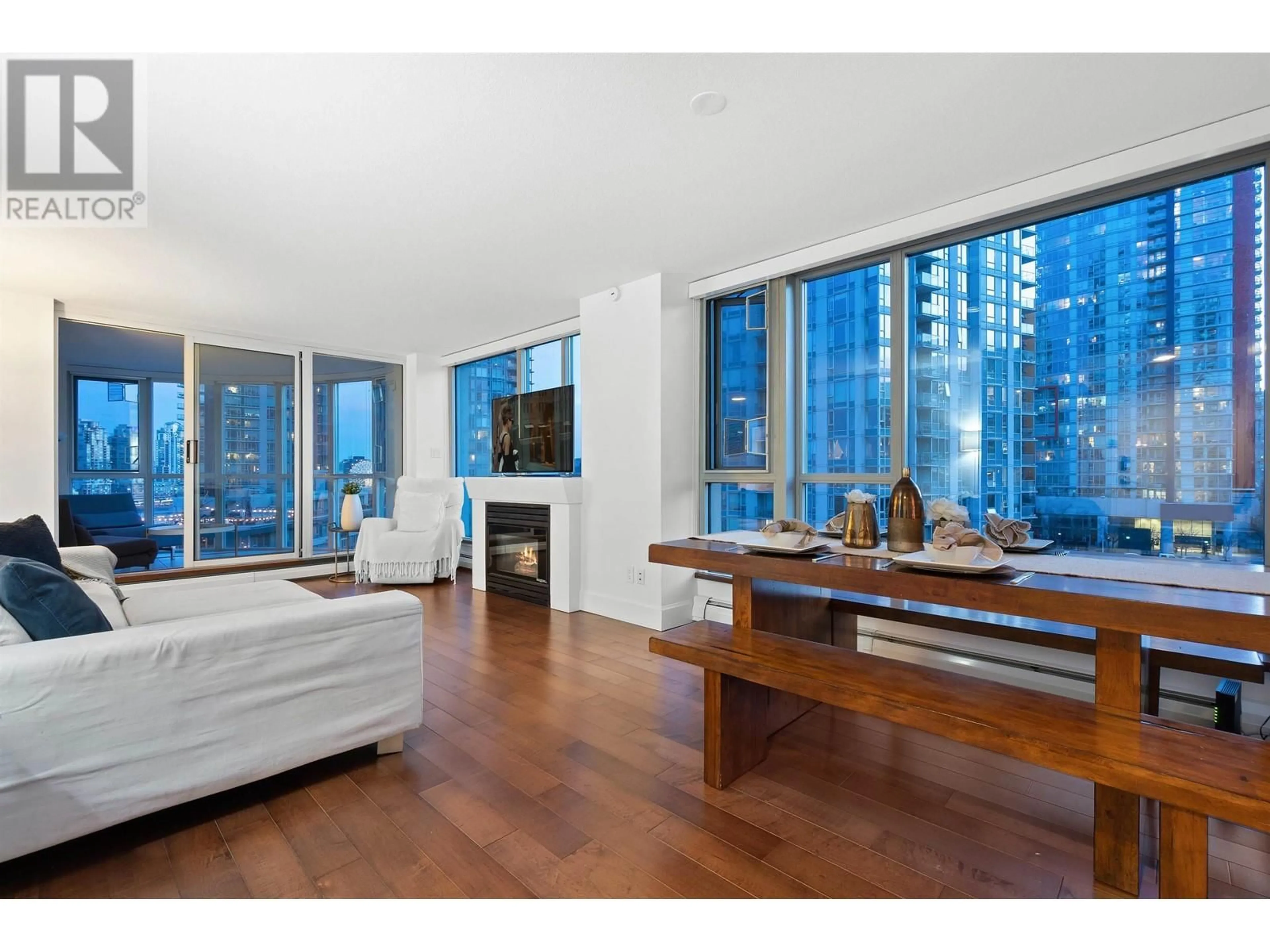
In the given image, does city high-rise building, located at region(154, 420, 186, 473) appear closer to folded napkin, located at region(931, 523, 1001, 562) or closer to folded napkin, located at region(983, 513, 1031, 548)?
folded napkin, located at region(931, 523, 1001, 562)

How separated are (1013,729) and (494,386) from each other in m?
5.58

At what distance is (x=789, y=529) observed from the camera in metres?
1.99

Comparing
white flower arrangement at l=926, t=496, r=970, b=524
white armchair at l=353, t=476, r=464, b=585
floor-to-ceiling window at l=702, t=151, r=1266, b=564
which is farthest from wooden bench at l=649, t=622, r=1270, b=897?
white armchair at l=353, t=476, r=464, b=585

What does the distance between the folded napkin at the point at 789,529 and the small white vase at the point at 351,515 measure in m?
4.80

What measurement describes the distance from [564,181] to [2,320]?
453 centimetres

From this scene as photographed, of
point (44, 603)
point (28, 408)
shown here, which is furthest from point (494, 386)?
point (44, 603)

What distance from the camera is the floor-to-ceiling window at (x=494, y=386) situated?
16.9ft

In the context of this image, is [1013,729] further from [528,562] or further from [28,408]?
[28,408]

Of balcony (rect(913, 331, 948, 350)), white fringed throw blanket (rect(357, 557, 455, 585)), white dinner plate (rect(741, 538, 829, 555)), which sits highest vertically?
balcony (rect(913, 331, 948, 350))

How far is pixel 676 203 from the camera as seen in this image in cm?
291

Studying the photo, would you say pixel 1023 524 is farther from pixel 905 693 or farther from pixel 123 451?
pixel 123 451

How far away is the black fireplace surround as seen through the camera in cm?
468

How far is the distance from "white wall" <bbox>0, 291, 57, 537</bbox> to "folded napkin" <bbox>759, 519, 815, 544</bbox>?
17.2 ft

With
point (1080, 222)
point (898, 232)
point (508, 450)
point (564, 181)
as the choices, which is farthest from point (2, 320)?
point (1080, 222)
